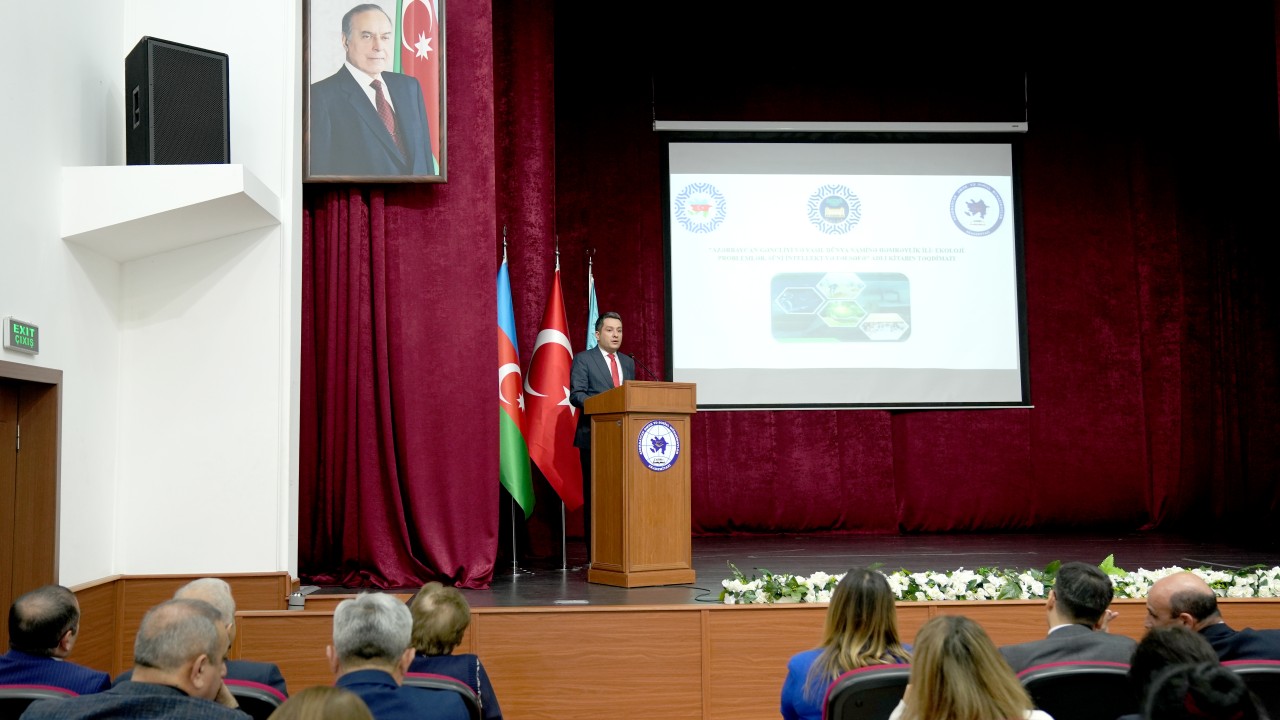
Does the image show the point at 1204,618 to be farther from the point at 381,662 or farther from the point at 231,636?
the point at 231,636

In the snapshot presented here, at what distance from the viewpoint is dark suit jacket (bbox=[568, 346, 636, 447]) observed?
6430 millimetres

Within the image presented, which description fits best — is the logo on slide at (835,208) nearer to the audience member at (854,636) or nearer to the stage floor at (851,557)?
the stage floor at (851,557)

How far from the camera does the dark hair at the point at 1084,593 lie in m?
2.84

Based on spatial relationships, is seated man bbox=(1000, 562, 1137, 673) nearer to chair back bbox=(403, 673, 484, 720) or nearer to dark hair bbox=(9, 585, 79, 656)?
chair back bbox=(403, 673, 484, 720)

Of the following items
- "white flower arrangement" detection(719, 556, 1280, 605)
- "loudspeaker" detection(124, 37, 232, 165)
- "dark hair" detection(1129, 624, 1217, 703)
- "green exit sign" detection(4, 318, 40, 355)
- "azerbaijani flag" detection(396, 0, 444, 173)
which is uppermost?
"azerbaijani flag" detection(396, 0, 444, 173)

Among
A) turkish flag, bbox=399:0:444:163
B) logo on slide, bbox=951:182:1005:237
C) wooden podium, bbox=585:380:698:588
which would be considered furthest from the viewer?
logo on slide, bbox=951:182:1005:237

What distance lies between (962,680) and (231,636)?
1.58m

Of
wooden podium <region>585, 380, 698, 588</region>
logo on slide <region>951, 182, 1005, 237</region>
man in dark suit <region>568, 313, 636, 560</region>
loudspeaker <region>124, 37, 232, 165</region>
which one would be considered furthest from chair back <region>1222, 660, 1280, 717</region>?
logo on slide <region>951, 182, 1005, 237</region>

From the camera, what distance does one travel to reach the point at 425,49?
591 cm

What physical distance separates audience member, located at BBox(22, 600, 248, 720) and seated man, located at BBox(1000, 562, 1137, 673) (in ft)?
5.70

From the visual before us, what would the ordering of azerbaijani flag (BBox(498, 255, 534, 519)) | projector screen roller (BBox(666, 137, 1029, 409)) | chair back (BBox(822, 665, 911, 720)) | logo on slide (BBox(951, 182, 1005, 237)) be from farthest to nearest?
logo on slide (BBox(951, 182, 1005, 237)) → projector screen roller (BBox(666, 137, 1029, 409)) → azerbaijani flag (BBox(498, 255, 534, 519)) → chair back (BBox(822, 665, 911, 720))

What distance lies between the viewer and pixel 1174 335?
9.16 meters

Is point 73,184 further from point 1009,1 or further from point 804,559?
point 1009,1

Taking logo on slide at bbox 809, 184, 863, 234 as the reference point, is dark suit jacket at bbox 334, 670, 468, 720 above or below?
below
